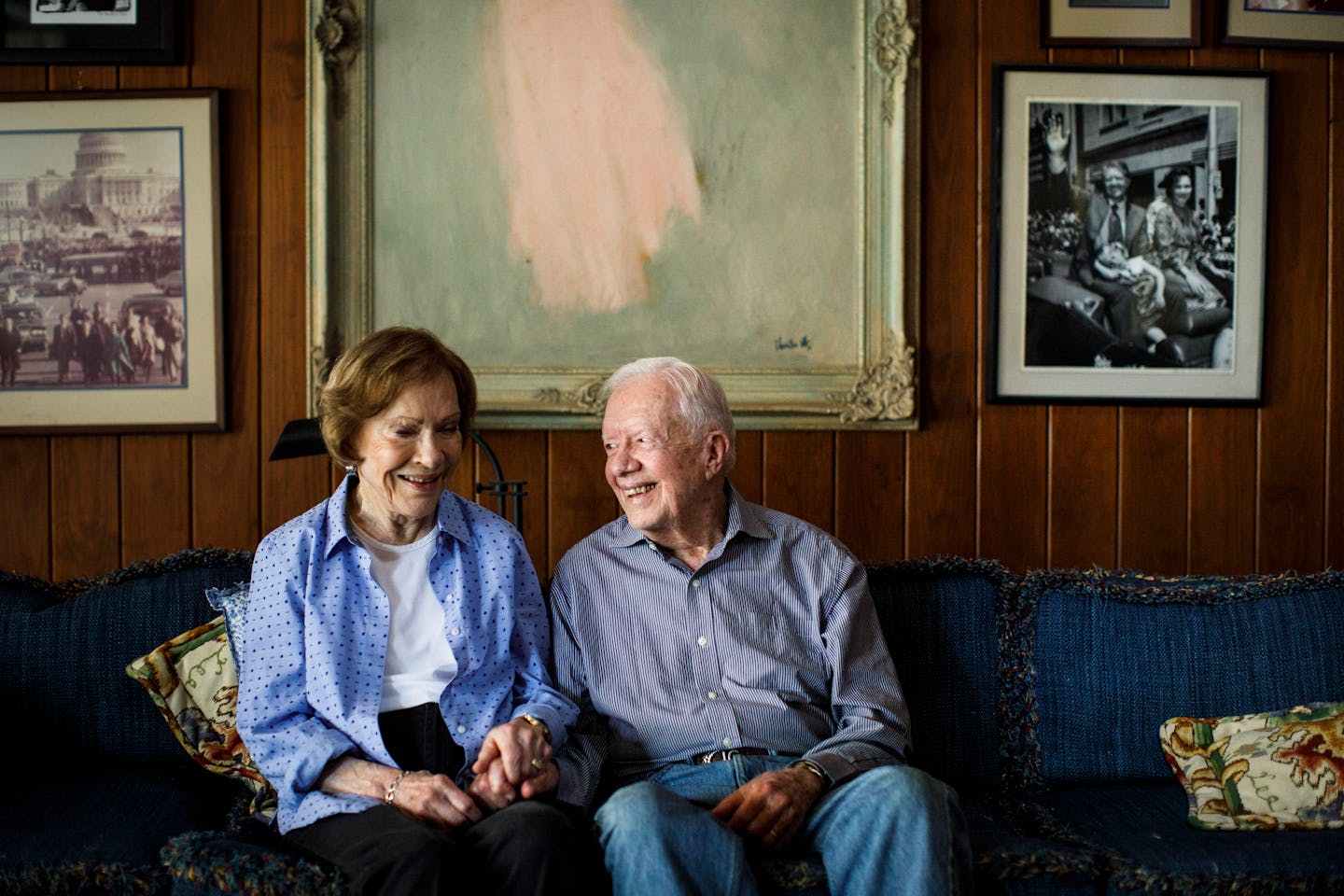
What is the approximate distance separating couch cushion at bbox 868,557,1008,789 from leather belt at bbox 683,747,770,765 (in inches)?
14.3

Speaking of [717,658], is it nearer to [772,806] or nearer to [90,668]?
[772,806]

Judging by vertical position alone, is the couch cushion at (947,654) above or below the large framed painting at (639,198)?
below

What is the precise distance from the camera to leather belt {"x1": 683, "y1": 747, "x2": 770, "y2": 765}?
1.67 meters

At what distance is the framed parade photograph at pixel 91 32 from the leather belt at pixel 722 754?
1925 mm

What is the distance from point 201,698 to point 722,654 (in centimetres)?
91

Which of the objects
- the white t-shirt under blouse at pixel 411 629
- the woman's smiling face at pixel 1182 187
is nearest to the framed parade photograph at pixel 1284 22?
the woman's smiling face at pixel 1182 187

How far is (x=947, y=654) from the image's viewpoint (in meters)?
1.94

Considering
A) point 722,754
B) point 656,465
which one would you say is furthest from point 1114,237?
point 722,754

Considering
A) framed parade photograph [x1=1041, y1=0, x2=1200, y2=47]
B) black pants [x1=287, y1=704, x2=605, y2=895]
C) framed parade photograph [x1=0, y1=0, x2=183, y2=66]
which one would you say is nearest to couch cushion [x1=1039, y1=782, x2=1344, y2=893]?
black pants [x1=287, y1=704, x2=605, y2=895]

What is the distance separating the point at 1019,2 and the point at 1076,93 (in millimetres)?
252

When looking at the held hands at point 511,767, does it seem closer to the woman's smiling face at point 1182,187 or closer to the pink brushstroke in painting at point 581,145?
the pink brushstroke in painting at point 581,145

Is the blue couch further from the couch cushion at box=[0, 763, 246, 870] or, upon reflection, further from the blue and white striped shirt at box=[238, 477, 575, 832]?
the blue and white striped shirt at box=[238, 477, 575, 832]

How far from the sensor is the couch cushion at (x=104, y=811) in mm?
1518

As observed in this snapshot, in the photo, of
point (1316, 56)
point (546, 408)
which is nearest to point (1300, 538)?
point (1316, 56)
